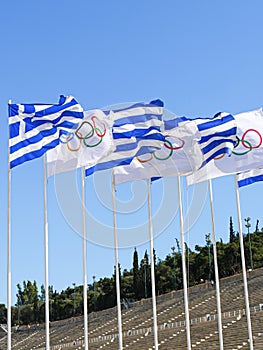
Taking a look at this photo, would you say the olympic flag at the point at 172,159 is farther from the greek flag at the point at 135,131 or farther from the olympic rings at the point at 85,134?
the olympic rings at the point at 85,134

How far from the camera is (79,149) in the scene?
2025 centimetres

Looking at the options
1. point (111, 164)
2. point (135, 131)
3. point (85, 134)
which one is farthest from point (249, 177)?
point (85, 134)

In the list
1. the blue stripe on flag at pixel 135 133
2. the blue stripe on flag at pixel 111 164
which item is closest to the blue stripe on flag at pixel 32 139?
the blue stripe on flag at pixel 135 133

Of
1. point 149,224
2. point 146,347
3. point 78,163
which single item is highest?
point 78,163

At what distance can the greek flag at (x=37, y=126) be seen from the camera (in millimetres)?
18938

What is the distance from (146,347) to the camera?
40.8m

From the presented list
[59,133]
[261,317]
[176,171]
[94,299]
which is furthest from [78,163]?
[94,299]

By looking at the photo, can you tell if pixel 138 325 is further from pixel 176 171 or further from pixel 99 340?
pixel 176 171

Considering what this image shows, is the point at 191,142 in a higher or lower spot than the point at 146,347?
higher

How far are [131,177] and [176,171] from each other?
1451 mm

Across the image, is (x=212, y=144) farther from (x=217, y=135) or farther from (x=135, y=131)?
(x=135, y=131)

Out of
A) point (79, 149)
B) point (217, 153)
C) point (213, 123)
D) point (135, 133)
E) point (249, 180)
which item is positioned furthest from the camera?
point (249, 180)

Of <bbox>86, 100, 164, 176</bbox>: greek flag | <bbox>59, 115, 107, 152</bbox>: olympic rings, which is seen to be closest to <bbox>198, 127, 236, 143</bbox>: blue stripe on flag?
<bbox>86, 100, 164, 176</bbox>: greek flag

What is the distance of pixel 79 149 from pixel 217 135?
5.05m
